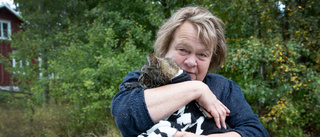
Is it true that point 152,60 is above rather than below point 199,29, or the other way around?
below

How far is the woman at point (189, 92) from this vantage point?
1188 millimetres

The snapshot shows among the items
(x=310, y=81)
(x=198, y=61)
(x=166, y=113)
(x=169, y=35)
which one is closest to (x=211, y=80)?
(x=198, y=61)

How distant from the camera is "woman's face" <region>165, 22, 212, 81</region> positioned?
1507 mm

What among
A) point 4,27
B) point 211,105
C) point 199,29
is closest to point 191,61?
point 199,29

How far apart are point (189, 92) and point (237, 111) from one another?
479mm

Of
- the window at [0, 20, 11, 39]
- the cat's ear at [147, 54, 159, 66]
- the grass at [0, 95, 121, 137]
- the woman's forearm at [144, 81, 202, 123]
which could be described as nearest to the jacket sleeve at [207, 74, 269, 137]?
the woman's forearm at [144, 81, 202, 123]

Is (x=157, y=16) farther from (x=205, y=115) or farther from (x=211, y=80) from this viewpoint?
(x=205, y=115)

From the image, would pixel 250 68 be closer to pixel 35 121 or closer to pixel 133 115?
pixel 133 115

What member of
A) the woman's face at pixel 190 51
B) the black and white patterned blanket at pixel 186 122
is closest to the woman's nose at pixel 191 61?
the woman's face at pixel 190 51

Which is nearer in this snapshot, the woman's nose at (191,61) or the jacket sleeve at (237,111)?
the jacket sleeve at (237,111)

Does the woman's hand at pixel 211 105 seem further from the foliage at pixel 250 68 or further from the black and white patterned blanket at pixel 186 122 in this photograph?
the foliage at pixel 250 68

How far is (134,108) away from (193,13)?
92 centimetres

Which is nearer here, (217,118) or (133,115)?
(133,115)

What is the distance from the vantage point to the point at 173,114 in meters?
1.30
